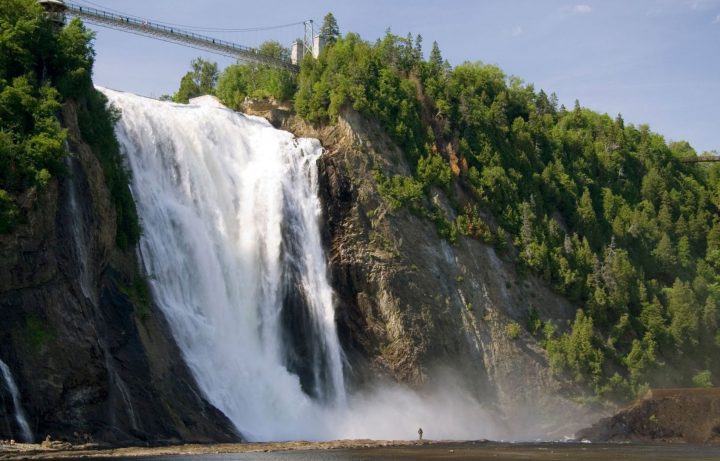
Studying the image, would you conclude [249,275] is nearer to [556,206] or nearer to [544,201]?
[544,201]

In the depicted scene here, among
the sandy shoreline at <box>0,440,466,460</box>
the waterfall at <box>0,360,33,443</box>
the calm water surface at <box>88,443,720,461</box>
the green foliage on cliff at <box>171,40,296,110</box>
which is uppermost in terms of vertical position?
the green foliage on cliff at <box>171,40,296,110</box>

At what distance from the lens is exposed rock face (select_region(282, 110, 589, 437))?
74.1 m

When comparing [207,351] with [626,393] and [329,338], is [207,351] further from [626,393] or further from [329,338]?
[626,393]

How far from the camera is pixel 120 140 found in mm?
66062

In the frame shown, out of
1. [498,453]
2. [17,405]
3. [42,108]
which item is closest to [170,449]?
[17,405]

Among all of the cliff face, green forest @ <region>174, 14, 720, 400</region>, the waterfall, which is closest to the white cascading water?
the cliff face

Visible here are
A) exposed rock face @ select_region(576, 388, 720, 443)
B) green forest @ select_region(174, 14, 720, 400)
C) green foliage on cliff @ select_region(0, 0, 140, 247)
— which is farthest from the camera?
green forest @ select_region(174, 14, 720, 400)

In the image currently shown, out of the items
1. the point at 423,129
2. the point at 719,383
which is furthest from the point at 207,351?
the point at 719,383

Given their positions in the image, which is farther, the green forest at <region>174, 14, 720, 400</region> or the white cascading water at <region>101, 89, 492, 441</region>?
the green forest at <region>174, 14, 720, 400</region>

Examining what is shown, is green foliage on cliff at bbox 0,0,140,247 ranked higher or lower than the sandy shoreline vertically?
higher

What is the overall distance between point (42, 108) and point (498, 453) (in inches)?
1085

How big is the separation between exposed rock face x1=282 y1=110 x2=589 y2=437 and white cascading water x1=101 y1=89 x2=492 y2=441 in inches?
69.1

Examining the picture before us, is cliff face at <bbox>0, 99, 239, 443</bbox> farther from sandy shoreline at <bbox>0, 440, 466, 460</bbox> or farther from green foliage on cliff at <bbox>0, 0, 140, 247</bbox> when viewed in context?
sandy shoreline at <bbox>0, 440, 466, 460</bbox>

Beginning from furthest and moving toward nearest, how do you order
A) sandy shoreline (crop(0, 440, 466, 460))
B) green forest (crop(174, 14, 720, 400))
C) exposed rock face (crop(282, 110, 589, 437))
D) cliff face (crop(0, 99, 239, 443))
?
green forest (crop(174, 14, 720, 400)), exposed rock face (crop(282, 110, 589, 437)), cliff face (crop(0, 99, 239, 443)), sandy shoreline (crop(0, 440, 466, 460))
